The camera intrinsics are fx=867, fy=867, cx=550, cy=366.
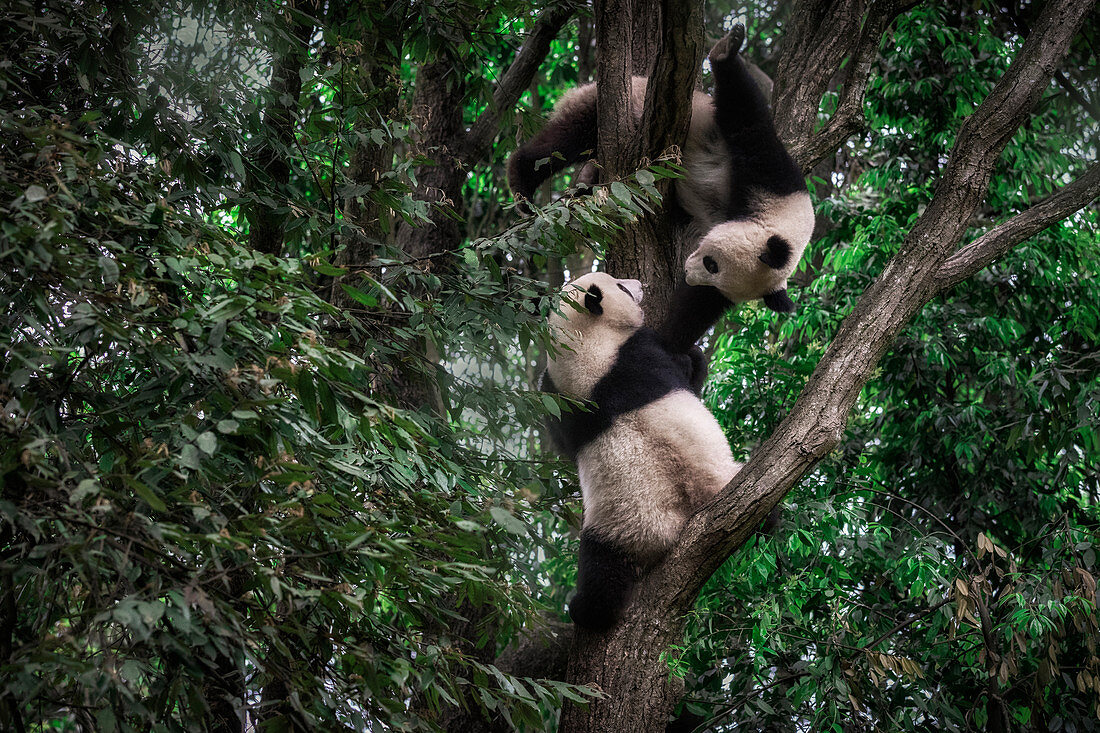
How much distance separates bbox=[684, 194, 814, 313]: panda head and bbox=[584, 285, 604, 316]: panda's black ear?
0.37 meters

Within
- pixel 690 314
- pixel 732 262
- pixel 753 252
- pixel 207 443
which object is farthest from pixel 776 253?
pixel 207 443

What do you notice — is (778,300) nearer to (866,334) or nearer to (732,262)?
(732,262)

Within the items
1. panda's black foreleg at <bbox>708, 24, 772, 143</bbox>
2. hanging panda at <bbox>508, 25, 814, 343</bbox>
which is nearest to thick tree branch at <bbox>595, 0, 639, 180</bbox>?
hanging panda at <bbox>508, 25, 814, 343</bbox>

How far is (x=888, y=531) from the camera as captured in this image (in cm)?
354

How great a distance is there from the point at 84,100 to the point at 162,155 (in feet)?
1.07

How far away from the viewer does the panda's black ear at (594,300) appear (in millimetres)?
3338

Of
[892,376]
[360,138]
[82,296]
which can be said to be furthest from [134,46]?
[892,376]

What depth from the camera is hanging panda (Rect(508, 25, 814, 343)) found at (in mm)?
3412

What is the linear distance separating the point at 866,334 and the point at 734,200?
87 centimetres

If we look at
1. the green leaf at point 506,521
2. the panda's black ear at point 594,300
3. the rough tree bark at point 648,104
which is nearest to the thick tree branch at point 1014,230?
the rough tree bark at point 648,104

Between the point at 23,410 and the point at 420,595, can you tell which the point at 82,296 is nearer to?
the point at 23,410

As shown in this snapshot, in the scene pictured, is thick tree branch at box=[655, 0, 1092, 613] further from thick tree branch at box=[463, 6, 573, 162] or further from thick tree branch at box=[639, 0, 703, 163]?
thick tree branch at box=[463, 6, 573, 162]

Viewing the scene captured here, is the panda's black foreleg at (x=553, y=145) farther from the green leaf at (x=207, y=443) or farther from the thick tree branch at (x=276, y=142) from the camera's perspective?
the green leaf at (x=207, y=443)

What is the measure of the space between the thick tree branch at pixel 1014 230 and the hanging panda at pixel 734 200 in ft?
1.96
